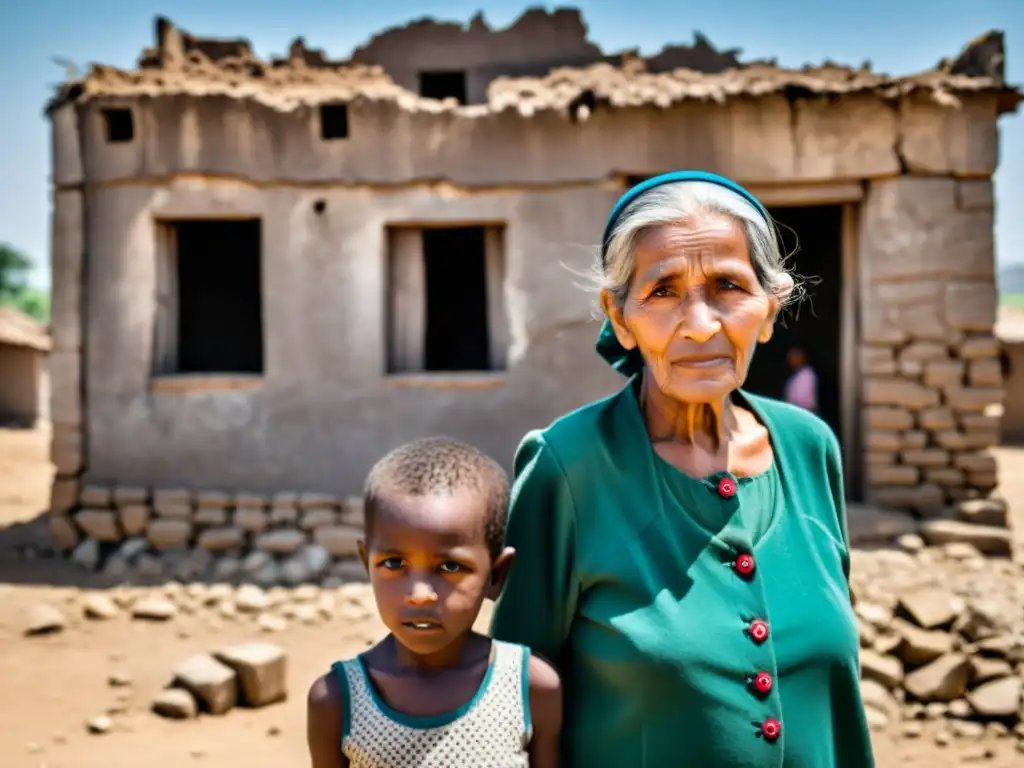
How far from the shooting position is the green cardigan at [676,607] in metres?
1.40

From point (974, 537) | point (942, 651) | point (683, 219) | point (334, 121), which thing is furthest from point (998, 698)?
point (334, 121)

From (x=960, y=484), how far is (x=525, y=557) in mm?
6322

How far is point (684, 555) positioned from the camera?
1.46m

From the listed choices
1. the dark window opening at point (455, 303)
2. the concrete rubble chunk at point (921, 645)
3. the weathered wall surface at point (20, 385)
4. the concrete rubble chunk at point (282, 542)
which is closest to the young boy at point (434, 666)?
the concrete rubble chunk at point (921, 645)

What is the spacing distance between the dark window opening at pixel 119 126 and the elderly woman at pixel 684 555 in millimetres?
6895

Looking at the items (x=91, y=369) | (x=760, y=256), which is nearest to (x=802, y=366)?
(x=91, y=369)

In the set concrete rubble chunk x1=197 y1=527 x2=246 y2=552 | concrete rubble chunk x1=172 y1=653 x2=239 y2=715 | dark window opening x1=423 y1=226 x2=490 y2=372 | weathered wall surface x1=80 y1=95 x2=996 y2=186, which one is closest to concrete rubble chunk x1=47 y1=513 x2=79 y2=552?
concrete rubble chunk x1=197 y1=527 x2=246 y2=552

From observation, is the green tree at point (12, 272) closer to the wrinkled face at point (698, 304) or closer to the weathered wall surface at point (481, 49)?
the weathered wall surface at point (481, 49)

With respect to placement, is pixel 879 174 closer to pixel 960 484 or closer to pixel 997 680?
pixel 960 484

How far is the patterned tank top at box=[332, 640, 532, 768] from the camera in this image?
140 cm

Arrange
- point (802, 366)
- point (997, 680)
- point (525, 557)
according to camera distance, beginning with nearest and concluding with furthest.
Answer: point (525, 557), point (997, 680), point (802, 366)

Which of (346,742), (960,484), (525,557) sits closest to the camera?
(346,742)

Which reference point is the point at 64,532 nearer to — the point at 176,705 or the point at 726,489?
the point at 176,705

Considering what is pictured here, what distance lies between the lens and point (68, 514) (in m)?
7.07
